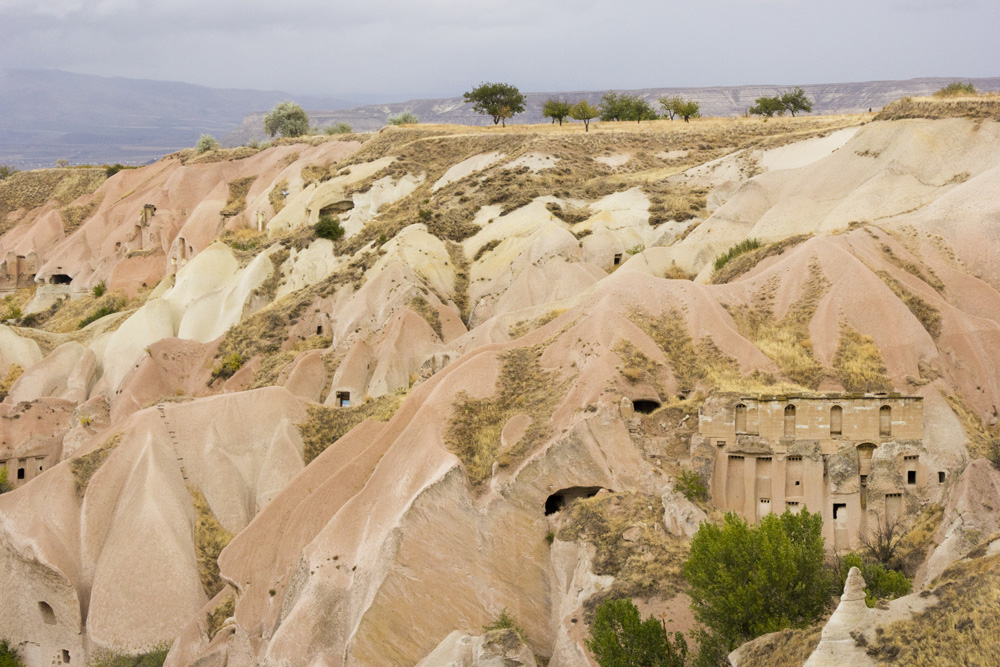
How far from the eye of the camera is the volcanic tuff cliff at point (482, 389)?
1139 inches

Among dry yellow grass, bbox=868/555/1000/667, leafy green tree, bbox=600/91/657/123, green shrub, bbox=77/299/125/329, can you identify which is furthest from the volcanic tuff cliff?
leafy green tree, bbox=600/91/657/123

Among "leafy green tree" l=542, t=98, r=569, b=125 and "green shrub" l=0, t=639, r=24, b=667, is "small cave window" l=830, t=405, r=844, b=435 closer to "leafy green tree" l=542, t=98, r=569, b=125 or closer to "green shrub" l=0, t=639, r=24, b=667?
"green shrub" l=0, t=639, r=24, b=667

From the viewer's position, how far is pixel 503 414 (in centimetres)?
A: 3281

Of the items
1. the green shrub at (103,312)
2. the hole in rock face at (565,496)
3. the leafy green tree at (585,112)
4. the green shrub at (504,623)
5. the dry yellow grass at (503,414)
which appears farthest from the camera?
the leafy green tree at (585,112)

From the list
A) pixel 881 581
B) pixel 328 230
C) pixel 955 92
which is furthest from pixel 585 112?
pixel 881 581

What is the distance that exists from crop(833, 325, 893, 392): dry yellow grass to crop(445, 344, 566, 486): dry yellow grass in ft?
26.4

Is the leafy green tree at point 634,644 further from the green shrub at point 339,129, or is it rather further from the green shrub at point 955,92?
the green shrub at point 339,129

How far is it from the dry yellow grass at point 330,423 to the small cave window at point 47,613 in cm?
959

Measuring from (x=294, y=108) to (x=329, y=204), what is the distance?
4125cm

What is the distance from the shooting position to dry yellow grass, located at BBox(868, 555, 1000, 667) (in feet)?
55.5

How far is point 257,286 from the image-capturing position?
6022cm

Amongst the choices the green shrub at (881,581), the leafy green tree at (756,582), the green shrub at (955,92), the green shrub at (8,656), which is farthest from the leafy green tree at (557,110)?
the leafy green tree at (756,582)

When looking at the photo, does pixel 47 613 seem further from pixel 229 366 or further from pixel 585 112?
pixel 585 112

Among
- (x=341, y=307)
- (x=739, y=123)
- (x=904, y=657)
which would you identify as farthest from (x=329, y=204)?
(x=904, y=657)
